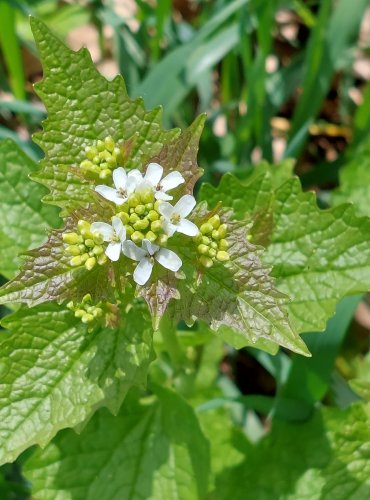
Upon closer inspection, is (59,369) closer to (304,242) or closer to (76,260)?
(76,260)

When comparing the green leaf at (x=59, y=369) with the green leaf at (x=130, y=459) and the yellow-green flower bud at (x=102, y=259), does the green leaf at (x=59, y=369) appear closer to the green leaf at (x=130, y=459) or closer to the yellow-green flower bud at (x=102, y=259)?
the yellow-green flower bud at (x=102, y=259)

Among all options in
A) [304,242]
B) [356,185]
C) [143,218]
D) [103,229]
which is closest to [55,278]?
[103,229]

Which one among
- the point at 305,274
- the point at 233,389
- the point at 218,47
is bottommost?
the point at 233,389

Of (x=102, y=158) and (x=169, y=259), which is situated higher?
(x=102, y=158)

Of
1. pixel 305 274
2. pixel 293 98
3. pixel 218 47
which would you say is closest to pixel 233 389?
pixel 305 274

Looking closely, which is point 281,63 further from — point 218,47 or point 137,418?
point 137,418

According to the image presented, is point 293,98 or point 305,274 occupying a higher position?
point 305,274
